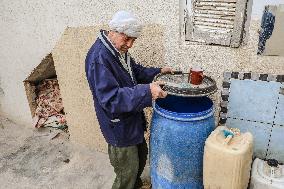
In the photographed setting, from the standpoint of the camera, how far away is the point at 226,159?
2701 mm

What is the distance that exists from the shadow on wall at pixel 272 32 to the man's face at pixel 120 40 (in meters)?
A: 1.24

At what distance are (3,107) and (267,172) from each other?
4.47m

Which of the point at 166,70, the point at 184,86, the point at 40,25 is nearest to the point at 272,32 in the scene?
the point at 184,86

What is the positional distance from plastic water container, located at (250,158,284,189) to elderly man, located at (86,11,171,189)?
1.18m

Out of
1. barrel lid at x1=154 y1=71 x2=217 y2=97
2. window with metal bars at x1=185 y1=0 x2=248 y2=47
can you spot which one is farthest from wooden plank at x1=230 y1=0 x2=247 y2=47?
barrel lid at x1=154 y1=71 x2=217 y2=97

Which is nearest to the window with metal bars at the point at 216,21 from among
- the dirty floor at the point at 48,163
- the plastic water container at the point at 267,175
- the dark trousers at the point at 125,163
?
the plastic water container at the point at 267,175

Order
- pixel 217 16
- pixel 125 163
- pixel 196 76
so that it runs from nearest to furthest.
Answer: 1. pixel 196 76
2. pixel 217 16
3. pixel 125 163

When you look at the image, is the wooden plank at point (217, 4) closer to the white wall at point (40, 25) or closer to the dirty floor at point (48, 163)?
the white wall at point (40, 25)

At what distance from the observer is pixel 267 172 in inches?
120

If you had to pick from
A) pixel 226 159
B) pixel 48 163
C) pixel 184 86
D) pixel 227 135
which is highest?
pixel 184 86

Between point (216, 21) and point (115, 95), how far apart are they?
1259 millimetres

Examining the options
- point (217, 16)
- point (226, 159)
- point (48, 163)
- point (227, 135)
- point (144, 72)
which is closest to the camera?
point (226, 159)

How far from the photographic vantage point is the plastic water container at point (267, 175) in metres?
2.92

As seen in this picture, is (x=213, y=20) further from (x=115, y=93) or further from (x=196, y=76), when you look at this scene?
(x=115, y=93)
